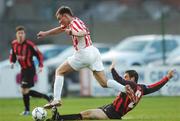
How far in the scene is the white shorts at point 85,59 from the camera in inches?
629

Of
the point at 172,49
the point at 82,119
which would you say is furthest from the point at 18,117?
the point at 172,49

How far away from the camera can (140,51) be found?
32.3 metres

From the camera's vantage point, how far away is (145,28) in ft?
139

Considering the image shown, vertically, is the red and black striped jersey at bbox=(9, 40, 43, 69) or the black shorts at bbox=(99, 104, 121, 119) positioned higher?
the red and black striped jersey at bbox=(9, 40, 43, 69)

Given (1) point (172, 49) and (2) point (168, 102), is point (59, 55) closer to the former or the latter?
(1) point (172, 49)

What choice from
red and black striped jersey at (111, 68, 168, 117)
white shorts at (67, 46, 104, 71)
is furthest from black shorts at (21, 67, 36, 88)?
red and black striped jersey at (111, 68, 168, 117)

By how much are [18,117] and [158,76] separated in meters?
11.4

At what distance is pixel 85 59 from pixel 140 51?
53.9ft

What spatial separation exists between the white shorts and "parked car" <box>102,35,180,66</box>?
15135 millimetres

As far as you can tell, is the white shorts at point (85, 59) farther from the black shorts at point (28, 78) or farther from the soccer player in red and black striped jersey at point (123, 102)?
the black shorts at point (28, 78)

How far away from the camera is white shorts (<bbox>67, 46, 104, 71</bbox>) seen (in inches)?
629

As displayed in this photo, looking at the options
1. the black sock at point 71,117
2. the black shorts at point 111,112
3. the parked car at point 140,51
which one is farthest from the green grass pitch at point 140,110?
the parked car at point 140,51

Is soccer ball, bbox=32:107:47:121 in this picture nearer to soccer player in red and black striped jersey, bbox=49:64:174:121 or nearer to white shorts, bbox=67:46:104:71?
soccer player in red and black striped jersey, bbox=49:64:174:121

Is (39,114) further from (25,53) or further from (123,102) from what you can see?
(25,53)
